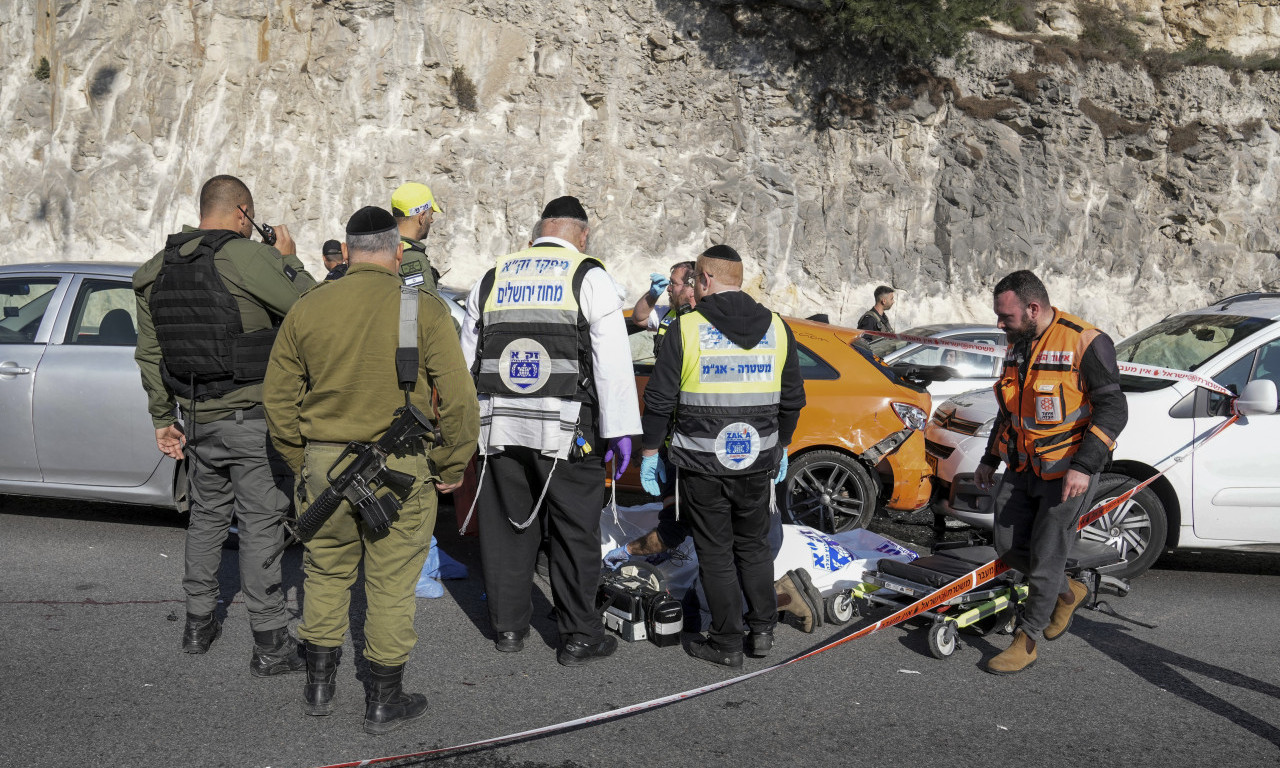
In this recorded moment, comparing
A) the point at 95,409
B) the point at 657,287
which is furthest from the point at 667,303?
the point at 95,409

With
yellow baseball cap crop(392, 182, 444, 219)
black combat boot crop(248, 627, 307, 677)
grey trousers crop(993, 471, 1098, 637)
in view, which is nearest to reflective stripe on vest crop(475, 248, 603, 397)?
yellow baseball cap crop(392, 182, 444, 219)

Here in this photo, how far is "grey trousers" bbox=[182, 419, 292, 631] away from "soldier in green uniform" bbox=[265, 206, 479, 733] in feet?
1.98

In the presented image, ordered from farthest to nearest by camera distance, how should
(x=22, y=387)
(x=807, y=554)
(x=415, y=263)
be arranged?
(x=22, y=387) → (x=807, y=554) → (x=415, y=263)

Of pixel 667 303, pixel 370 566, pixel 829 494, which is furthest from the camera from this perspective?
pixel 667 303

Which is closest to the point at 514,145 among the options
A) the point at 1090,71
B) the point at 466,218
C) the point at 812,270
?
the point at 466,218

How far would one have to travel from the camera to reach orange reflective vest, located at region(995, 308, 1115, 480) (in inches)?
177

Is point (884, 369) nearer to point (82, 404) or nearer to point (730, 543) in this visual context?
point (730, 543)

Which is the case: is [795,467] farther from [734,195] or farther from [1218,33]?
[1218,33]

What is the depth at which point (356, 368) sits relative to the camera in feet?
11.9

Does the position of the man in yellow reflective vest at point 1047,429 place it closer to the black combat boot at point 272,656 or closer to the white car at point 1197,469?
the white car at point 1197,469

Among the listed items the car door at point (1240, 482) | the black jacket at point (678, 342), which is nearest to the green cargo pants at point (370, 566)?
the black jacket at point (678, 342)

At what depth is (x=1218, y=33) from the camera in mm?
28984

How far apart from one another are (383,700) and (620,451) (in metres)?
1.49

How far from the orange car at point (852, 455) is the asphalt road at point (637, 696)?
1.70 meters
